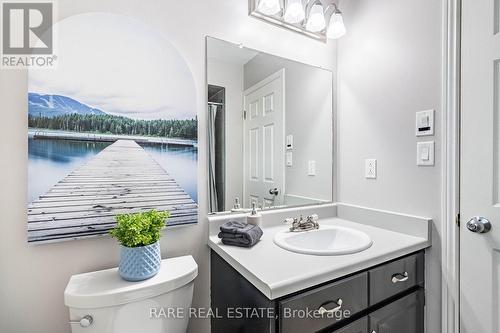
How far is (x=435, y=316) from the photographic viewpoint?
1.22m

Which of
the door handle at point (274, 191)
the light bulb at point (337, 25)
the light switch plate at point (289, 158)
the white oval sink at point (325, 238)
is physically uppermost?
the light bulb at point (337, 25)

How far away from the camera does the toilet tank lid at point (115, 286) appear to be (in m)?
0.85

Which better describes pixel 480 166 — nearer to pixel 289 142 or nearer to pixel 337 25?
pixel 289 142

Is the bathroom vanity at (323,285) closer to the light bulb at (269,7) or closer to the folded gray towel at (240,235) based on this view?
the folded gray towel at (240,235)

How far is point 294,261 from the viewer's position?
98 centimetres

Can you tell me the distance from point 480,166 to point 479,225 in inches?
9.9

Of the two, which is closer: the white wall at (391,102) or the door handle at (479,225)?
the door handle at (479,225)

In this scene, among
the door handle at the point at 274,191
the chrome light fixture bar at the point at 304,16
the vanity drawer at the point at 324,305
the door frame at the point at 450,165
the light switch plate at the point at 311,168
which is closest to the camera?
the vanity drawer at the point at 324,305

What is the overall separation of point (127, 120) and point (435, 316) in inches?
67.4

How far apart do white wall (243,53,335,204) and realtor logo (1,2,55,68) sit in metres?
1.03

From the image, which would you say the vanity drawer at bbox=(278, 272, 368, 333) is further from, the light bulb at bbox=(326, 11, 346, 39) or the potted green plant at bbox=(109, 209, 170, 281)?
the light bulb at bbox=(326, 11, 346, 39)

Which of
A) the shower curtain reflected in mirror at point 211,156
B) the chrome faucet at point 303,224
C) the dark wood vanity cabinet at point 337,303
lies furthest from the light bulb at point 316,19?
the dark wood vanity cabinet at point 337,303

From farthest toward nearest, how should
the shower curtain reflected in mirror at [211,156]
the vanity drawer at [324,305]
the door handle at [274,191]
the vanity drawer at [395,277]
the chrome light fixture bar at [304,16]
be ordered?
1. the door handle at [274,191]
2. the chrome light fixture bar at [304,16]
3. the shower curtain reflected in mirror at [211,156]
4. the vanity drawer at [395,277]
5. the vanity drawer at [324,305]

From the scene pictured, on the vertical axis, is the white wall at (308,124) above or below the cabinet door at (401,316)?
above
